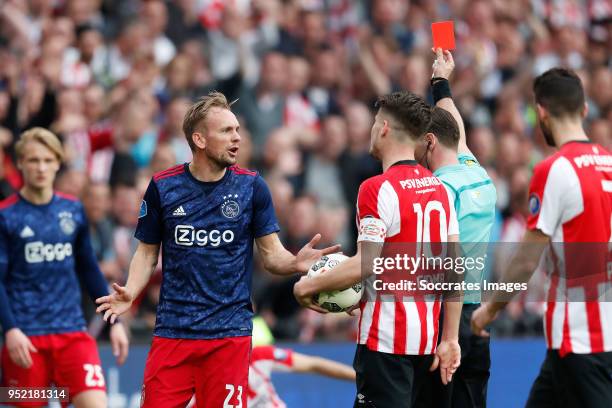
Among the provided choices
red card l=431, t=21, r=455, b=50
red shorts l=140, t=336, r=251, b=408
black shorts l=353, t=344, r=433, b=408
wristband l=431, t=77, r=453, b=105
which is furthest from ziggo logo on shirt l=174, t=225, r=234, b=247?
red card l=431, t=21, r=455, b=50

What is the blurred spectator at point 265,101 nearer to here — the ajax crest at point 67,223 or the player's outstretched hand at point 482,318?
the ajax crest at point 67,223

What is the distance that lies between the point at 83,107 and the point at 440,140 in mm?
6192

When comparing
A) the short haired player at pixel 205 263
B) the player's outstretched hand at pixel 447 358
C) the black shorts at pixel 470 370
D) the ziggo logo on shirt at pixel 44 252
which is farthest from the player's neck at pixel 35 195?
the player's outstretched hand at pixel 447 358

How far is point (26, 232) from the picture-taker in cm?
868

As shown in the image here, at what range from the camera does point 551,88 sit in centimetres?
646

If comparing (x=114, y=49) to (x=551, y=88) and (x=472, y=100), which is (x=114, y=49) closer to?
(x=472, y=100)

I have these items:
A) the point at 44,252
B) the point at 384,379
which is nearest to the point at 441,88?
the point at 384,379

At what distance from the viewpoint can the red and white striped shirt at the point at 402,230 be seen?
646 centimetres

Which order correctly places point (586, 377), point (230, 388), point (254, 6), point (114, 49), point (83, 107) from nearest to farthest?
point (586, 377), point (230, 388), point (83, 107), point (114, 49), point (254, 6)

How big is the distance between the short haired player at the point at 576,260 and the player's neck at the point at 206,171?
2.14m

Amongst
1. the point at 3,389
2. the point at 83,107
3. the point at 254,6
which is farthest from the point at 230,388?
the point at 254,6

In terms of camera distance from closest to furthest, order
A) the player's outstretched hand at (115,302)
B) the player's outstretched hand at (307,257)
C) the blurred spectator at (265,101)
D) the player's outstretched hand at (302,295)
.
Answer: the player's outstretched hand at (302,295) < the player's outstretched hand at (307,257) < the player's outstretched hand at (115,302) < the blurred spectator at (265,101)

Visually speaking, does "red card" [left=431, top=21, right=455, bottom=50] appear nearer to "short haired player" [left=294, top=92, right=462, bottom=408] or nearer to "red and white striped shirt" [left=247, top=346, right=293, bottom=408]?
"short haired player" [left=294, top=92, right=462, bottom=408]

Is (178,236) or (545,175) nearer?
(545,175)
